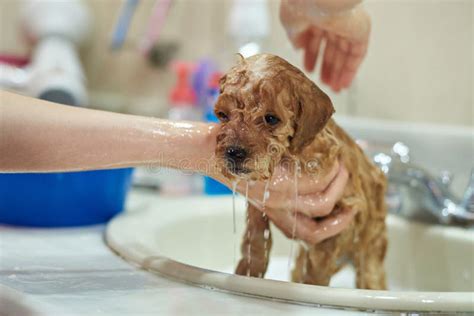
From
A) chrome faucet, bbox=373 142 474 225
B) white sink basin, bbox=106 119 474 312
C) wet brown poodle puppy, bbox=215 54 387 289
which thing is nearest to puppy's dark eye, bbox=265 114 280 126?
wet brown poodle puppy, bbox=215 54 387 289

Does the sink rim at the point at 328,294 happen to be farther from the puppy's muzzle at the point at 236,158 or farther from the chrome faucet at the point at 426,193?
the chrome faucet at the point at 426,193

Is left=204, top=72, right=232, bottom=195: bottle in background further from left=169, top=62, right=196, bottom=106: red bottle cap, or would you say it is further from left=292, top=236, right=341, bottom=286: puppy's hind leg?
left=292, top=236, right=341, bottom=286: puppy's hind leg

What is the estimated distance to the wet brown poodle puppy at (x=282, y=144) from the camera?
0.49m

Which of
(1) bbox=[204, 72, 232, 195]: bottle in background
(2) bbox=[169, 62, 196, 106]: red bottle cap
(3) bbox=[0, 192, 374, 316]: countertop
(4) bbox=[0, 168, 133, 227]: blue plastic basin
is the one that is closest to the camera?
(3) bbox=[0, 192, 374, 316]: countertop

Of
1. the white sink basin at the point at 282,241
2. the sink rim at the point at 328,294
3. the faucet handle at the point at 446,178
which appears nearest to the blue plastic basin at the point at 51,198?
the white sink basin at the point at 282,241

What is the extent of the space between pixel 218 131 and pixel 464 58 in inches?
18.8

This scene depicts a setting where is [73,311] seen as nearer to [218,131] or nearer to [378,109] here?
[218,131]

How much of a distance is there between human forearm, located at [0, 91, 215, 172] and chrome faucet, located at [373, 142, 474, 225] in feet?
1.03

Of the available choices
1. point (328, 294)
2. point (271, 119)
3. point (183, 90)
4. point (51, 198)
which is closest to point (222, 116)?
point (271, 119)

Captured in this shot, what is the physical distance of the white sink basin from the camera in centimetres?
57

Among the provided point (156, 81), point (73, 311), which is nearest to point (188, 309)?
point (73, 311)

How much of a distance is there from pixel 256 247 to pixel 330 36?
0.22 metres

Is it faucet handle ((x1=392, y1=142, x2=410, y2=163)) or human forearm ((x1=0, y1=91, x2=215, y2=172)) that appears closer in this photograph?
human forearm ((x1=0, y1=91, x2=215, y2=172))

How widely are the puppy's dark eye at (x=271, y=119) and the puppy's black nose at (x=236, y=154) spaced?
0.10ft
